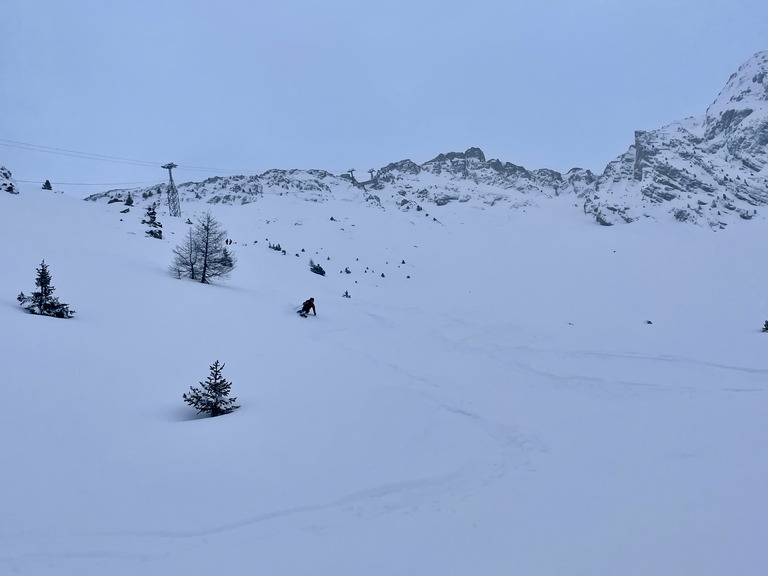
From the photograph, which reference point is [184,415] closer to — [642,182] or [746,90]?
[642,182]

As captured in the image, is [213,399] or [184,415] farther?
[213,399]

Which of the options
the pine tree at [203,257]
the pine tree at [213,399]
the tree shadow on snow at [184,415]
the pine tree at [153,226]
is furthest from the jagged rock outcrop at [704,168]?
the tree shadow on snow at [184,415]

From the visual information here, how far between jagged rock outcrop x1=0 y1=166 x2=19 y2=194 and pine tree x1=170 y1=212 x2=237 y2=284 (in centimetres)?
1615

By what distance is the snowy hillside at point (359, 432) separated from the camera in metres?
5.43

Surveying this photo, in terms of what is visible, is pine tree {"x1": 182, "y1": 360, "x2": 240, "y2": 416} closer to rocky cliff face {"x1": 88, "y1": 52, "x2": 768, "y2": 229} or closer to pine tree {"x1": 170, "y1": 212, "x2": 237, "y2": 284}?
pine tree {"x1": 170, "y1": 212, "x2": 237, "y2": 284}

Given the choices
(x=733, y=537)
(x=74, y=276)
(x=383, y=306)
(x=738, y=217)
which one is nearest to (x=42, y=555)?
(x=733, y=537)

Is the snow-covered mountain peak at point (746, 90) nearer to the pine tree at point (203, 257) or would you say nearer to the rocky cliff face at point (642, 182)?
the rocky cliff face at point (642, 182)

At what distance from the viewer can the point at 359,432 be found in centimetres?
904

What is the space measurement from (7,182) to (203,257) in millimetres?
19088

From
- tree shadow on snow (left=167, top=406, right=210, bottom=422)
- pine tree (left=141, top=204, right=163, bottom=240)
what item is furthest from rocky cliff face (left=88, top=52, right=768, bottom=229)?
tree shadow on snow (left=167, top=406, right=210, bottom=422)

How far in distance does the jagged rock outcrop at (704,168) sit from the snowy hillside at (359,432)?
3061 cm

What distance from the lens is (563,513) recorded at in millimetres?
6707

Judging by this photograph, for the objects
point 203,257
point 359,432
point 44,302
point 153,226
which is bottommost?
point 359,432

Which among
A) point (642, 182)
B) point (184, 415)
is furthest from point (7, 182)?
point (642, 182)
